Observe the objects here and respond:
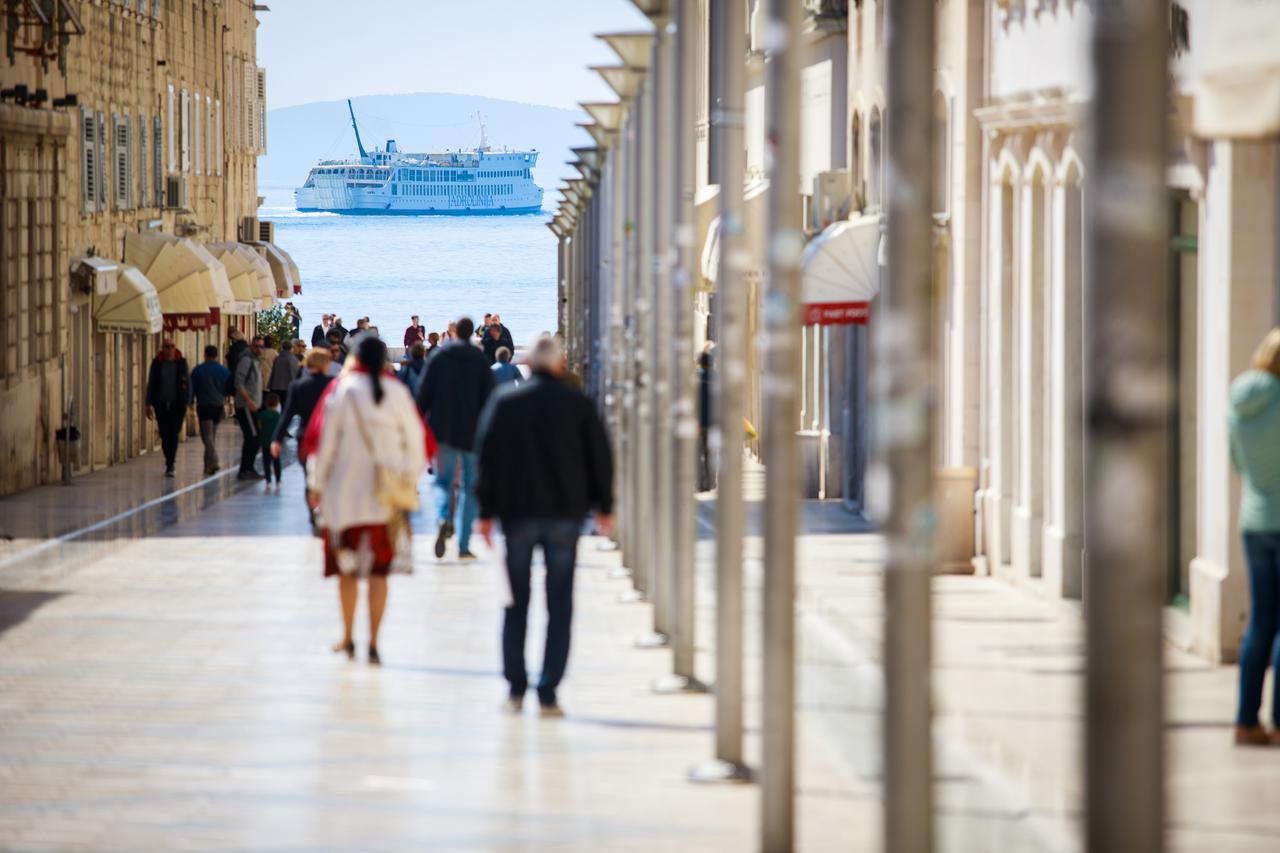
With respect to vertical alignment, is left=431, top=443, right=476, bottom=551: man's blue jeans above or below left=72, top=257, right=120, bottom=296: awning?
below

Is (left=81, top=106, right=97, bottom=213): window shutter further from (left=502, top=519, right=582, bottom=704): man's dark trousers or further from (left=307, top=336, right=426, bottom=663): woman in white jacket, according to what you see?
(left=502, top=519, right=582, bottom=704): man's dark trousers

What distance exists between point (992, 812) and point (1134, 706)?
525 centimetres

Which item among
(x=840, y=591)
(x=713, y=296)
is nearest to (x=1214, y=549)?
(x=840, y=591)

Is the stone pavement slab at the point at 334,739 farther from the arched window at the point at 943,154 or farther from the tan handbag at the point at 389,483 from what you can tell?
the arched window at the point at 943,154

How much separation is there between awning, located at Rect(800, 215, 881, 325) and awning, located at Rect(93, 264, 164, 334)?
43.2 ft

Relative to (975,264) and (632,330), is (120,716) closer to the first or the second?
(632,330)

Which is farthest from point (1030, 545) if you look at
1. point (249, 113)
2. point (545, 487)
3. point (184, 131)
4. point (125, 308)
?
point (249, 113)

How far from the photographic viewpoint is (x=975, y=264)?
19875 millimetres

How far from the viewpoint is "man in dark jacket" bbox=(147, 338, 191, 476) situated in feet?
101

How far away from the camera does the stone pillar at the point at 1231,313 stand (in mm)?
12953

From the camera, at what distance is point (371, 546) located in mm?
12906

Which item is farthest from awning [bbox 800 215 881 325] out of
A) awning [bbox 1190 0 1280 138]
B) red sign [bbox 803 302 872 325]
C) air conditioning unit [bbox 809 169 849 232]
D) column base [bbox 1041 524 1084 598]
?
awning [bbox 1190 0 1280 138]

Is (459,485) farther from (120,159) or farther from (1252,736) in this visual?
(120,159)

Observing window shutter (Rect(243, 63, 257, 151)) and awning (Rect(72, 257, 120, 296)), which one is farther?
window shutter (Rect(243, 63, 257, 151))
